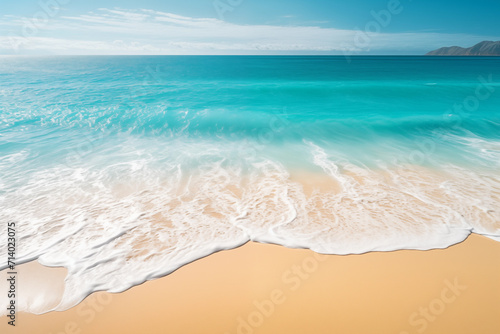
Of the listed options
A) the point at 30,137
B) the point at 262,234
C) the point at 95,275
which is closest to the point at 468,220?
the point at 262,234

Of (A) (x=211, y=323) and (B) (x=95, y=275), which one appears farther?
(B) (x=95, y=275)

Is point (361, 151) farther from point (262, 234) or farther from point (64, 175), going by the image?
point (64, 175)

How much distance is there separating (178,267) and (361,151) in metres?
8.86

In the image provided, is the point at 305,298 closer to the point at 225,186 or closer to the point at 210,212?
the point at 210,212

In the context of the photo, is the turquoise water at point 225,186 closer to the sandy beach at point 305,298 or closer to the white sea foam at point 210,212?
the white sea foam at point 210,212

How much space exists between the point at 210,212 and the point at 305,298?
9.63 feet

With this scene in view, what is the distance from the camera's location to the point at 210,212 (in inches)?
242

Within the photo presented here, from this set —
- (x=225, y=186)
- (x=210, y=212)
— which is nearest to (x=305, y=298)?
(x=210, y=212)

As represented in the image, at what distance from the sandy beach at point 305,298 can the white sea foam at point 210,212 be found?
29 cm

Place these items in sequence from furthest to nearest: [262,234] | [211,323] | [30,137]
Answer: [30,137] < [262,234] < [211,323]

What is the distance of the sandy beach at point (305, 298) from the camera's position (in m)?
3.56

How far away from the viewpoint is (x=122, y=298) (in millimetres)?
3939

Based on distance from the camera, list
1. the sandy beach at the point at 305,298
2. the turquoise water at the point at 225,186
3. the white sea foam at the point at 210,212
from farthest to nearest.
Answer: the turquoise water at the point at 225,186
the white sea foam at the point at 210,212
the sandy beach at the point at 305,298

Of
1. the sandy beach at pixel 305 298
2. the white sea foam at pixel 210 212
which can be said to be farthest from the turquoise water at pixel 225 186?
the sandy beach at pixel 305 298
